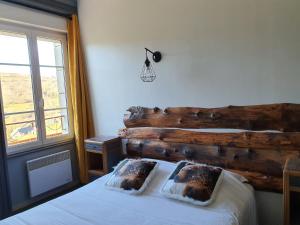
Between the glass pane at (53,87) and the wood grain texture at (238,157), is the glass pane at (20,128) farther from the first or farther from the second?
the wood grain texture at (238,157)

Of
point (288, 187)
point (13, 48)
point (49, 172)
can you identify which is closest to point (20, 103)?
→ point (13, 48)

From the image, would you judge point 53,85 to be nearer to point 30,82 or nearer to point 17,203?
point 30,82

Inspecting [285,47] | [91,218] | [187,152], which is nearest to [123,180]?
[91,218]

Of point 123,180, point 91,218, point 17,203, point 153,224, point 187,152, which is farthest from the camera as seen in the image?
point 17,203

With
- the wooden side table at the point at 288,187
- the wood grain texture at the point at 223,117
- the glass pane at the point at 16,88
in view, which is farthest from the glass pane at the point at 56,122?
the wooden side table at the point at 288,187

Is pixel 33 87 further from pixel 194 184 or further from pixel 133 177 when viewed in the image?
pixel 194 184

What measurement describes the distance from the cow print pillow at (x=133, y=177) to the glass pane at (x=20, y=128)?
131cm

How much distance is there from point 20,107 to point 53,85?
1.82 feet

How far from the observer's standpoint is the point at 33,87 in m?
3.22

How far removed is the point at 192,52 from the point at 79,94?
65.8 inches

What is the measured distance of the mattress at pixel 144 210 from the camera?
1848mm

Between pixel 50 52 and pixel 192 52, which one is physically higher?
pixel 50 52

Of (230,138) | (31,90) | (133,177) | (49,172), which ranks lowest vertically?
(49,172)

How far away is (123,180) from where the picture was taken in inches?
94.3
